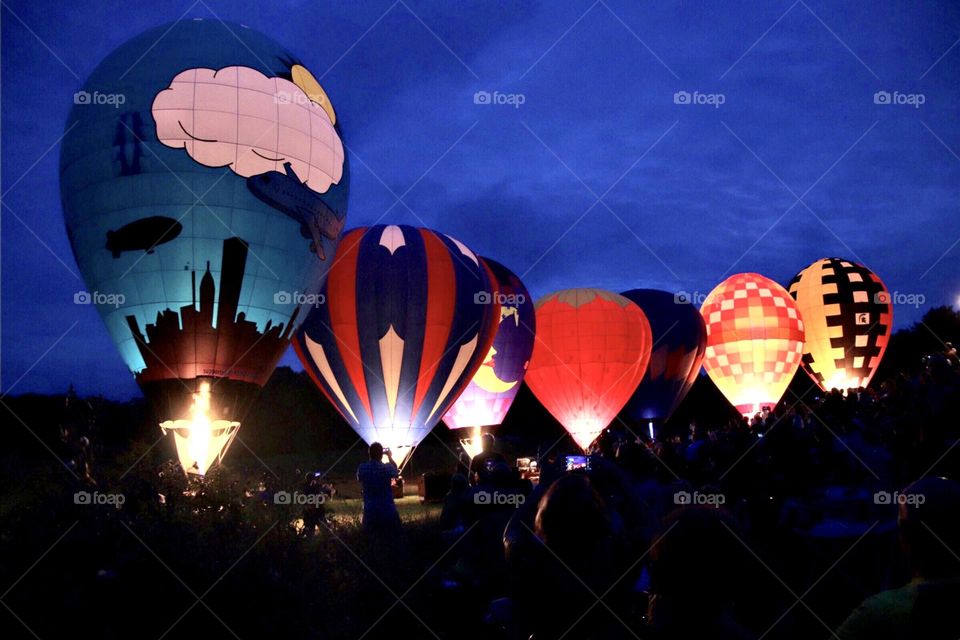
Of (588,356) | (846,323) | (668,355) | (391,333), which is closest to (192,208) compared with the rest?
(391,333)

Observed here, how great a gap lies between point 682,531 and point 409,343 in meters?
12.1

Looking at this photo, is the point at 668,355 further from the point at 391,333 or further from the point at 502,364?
the point at 391,333

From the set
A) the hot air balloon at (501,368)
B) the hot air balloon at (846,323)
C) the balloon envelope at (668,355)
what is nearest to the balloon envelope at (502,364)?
the hot air balloon at (501,368)

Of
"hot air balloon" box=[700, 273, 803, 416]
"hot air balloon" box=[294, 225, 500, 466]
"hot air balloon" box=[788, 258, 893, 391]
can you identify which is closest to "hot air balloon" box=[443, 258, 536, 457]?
"hot air balloon" box=[294, 225, 500, 466]

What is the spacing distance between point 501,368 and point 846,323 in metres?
11.3

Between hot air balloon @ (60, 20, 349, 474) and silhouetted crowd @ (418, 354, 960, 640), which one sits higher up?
hot air balloon @ (60, 20, 349, 474)

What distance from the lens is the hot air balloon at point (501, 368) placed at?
17828mm

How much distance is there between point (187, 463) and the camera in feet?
29.7

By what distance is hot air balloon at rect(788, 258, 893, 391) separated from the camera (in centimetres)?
2238

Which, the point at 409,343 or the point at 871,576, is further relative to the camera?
the point at 409,343

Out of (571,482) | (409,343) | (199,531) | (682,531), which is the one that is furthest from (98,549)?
(409,343)

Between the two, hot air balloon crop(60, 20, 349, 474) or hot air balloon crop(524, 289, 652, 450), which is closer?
hot air balloon crop(60, 20, 349, 474)

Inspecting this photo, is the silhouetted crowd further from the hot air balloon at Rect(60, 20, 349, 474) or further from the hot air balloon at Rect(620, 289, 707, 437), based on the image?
the hot air balloon at Rect(620, 289, 707, 437)

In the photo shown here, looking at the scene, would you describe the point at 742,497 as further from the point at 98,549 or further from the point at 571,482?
the point at 98,549
